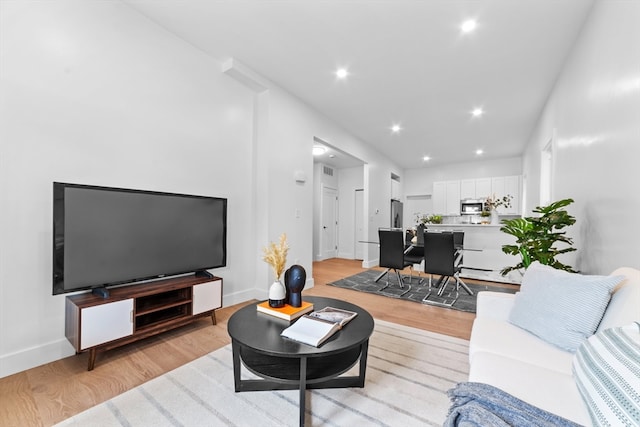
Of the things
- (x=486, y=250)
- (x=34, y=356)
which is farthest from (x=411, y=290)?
(x=34, y=356)

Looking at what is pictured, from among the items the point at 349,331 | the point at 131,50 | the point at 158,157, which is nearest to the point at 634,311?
the point at 349,331

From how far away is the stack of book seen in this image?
5.94 feet

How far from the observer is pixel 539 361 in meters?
1.33

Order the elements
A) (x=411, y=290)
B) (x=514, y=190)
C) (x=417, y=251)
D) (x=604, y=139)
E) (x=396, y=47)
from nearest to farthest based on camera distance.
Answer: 1. (x=604, y=139)
2. (x=396, y=47)
3. (x=411, y=290)
4. (x=417, y=251)
5. (x=514, y=190)

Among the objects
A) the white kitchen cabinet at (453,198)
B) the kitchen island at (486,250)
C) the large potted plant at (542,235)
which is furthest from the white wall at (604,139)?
the white kitchen cabinet at (453,198)

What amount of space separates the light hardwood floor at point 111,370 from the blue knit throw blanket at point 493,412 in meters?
1.87

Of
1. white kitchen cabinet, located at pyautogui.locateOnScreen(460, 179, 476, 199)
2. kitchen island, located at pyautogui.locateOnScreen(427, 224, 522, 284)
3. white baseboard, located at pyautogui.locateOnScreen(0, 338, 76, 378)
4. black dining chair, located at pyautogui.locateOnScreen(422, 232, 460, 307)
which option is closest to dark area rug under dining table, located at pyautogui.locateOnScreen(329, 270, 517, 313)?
black dining chair, located at pyautogui.locateOnScreen(422, 232, 460, 307)

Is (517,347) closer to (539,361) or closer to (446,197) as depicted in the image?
(539,361)

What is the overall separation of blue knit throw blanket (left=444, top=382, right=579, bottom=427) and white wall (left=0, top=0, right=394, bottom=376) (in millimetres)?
2663

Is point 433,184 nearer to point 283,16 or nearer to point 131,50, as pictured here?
point 283,16

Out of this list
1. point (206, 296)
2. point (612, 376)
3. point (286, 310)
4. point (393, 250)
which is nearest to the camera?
point (612, 376)

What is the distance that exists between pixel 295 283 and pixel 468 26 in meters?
2.70

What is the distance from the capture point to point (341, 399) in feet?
5.44

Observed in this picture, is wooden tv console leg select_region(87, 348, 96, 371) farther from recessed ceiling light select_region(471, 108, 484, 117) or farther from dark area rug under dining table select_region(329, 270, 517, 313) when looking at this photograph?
recessed ceiling light select_region(471, 108, 484, 117)
